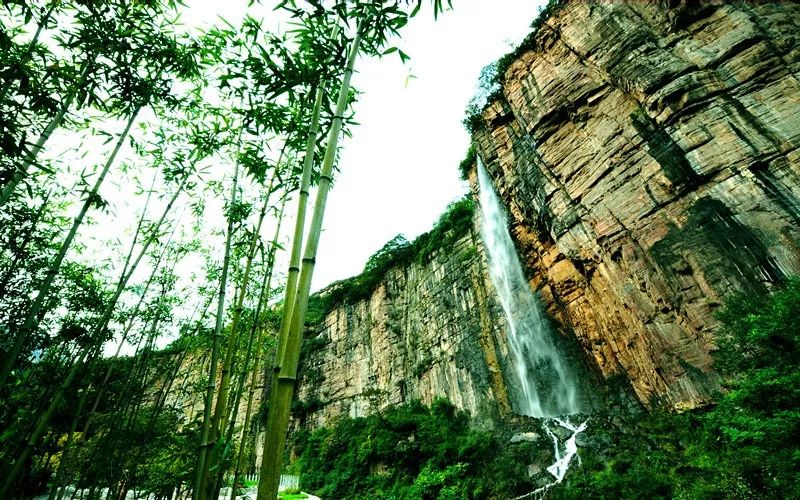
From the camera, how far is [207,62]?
4109mm

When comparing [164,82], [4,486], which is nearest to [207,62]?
[164,82]

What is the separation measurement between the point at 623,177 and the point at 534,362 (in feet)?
23.1

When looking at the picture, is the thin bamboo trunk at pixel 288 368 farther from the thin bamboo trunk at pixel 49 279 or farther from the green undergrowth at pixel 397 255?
the green undergrowth at pixel 397 255

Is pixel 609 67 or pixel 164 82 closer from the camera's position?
pixel 164 82

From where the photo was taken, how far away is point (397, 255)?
21.0m

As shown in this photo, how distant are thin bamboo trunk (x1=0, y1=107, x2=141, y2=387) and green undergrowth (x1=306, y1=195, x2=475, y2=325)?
40.8ft

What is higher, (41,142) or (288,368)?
(41,142)

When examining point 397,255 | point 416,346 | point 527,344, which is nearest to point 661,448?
point 527,344

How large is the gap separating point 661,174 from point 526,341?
23.6ft

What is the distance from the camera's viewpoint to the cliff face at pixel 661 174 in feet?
24.1

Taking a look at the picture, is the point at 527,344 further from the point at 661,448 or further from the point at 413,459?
the point at 661,448

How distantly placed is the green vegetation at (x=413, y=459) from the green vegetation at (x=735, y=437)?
7.63 ft

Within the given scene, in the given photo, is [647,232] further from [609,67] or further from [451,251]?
[451,251]

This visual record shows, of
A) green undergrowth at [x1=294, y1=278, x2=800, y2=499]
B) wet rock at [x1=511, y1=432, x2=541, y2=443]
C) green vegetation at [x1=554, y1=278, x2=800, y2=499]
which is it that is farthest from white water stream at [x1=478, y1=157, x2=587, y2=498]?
green vegetation at [x1=554, y1=278, x2=800, y2=499]
